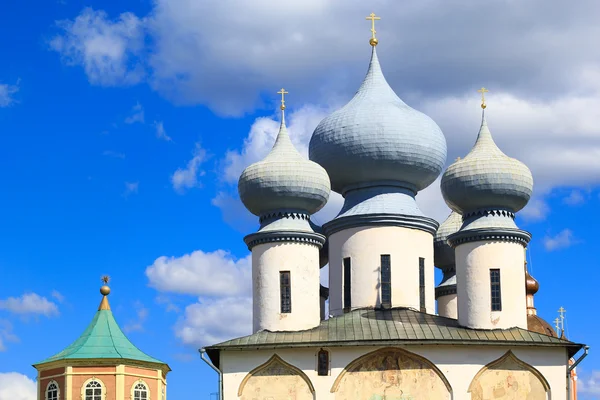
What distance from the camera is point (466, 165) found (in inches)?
1484

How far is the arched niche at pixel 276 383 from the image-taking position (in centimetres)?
3525

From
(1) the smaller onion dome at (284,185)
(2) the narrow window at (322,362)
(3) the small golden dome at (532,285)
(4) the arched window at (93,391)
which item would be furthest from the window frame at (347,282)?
(3) the small golden dome at (532,285)

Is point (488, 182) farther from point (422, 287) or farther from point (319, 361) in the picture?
point (319, 361)

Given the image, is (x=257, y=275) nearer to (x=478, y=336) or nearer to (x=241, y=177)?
(x=241, y=177)

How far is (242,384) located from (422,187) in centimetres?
884

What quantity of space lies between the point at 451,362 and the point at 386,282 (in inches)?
153

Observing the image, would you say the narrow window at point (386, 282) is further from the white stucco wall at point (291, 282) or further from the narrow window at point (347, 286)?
the white stucco wall at point (291, 282)

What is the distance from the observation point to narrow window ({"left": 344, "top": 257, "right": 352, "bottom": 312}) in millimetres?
38438

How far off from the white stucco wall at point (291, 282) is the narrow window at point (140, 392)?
13.5ft

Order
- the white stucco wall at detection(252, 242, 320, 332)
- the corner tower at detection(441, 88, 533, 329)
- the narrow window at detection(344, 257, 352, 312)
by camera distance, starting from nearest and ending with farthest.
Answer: the corner tower at detection(441, 88, 533, 329) → the white stucco wall at detection(252, 242, 320, 332) → the narrow window at detection(344, 257, 352, 312)

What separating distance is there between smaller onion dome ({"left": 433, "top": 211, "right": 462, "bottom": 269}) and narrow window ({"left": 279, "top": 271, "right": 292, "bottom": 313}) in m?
8.52

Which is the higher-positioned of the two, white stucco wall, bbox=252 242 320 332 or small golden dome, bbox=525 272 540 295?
small golden dome, bbox=525 272 540 295

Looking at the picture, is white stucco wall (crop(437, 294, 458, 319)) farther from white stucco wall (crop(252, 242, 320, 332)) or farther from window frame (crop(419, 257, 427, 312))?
white stucco wall (crop(252, 242, 320, 332))

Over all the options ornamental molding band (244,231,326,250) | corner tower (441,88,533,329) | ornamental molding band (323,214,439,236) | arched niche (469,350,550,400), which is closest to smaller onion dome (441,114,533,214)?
corner tower (441,88,533,329)
